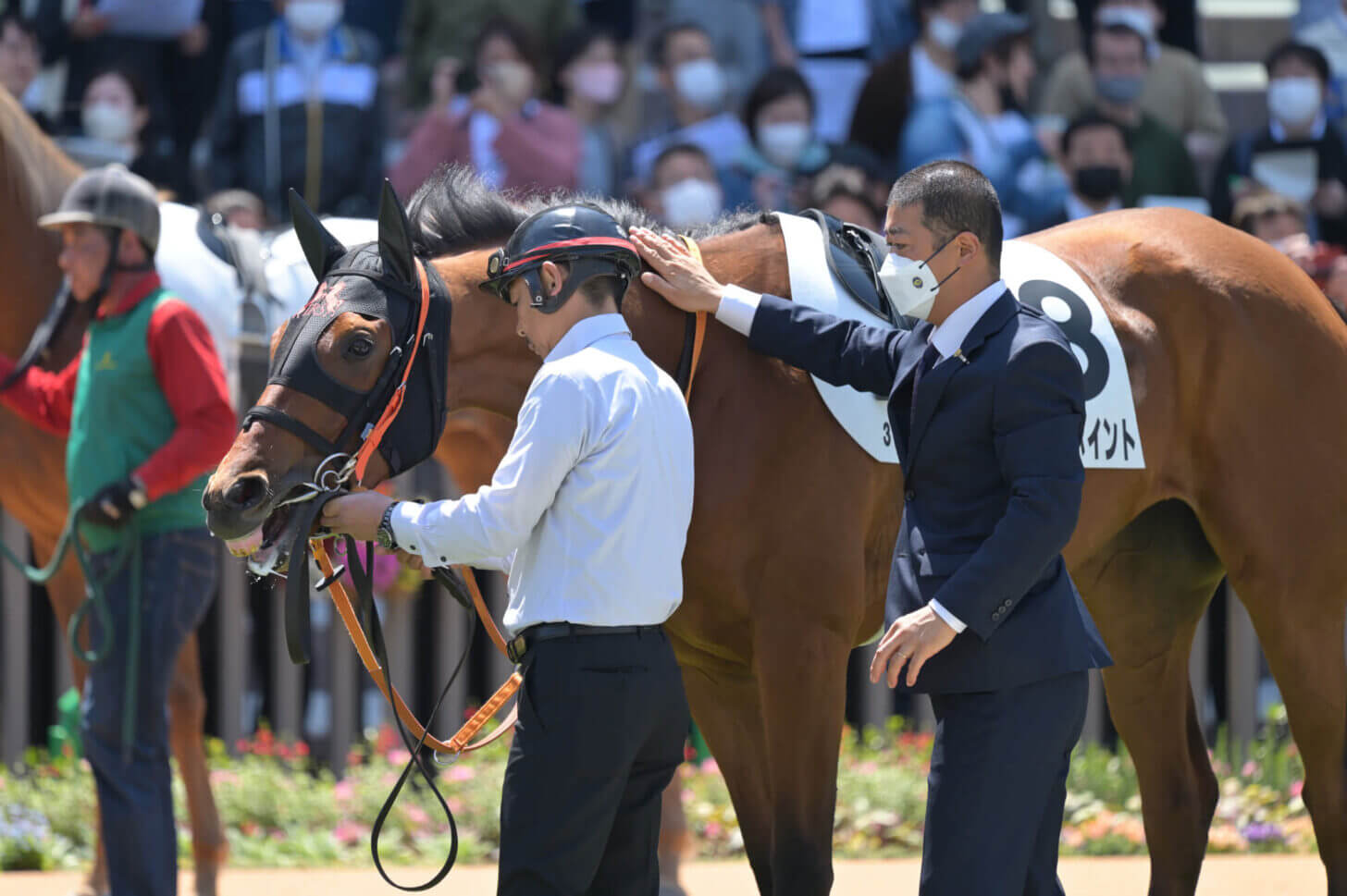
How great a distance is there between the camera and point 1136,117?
8.73 meters

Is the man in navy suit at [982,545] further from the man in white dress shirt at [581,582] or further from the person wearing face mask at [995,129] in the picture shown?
the person wearing face mask at [995,129]

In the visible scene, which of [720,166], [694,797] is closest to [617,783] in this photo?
[694,797]

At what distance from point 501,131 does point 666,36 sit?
1.20 m

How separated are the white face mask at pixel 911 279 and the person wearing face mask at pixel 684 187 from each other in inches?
182

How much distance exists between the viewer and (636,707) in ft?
10.7

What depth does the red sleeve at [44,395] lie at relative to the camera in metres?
5.43

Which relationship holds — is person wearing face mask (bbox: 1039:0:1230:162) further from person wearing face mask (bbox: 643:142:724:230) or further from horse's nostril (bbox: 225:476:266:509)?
horse's nostril (bbox: 225:476:266:509)

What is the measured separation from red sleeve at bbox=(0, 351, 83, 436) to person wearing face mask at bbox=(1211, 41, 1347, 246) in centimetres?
576

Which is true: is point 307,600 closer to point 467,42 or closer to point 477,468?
point 477,468

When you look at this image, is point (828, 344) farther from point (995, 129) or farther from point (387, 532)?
point (995, 129)

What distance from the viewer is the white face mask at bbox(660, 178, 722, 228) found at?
807 cm

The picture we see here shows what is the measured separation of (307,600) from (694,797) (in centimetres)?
364

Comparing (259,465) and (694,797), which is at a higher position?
(259,465)

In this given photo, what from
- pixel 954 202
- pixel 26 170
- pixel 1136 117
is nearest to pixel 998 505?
pixel 954 202
